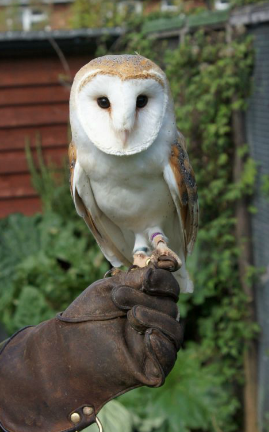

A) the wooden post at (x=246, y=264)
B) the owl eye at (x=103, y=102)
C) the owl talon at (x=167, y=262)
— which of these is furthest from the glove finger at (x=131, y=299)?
the wooden post at (x=246, y=264)

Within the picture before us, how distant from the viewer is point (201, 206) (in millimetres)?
5004

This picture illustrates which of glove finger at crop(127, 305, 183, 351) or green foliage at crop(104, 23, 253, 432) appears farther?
green foliage at crop(104, 23, 253, 432)

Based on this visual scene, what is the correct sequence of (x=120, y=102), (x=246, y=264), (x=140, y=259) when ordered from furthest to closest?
(x=246, y=264)
(x=140, y=259)
(x=120, y=102)

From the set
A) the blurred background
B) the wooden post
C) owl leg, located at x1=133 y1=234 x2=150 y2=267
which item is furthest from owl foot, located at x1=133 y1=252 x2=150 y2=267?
the wooden post

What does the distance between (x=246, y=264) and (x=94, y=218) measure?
2.48 meters

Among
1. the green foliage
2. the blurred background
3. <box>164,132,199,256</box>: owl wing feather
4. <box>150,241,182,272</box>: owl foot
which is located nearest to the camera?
<box>150,241,182,272</box>: owl foot

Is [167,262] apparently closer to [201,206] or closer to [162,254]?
[162,254]

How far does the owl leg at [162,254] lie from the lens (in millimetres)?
2152

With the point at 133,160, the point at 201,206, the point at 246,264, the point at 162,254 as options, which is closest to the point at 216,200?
the point at 201,206

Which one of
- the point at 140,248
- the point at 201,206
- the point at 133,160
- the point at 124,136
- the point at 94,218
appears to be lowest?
the point at 201,206

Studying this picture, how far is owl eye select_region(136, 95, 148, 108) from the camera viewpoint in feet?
6.79

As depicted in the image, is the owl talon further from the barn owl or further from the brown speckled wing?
the brown speckled wing

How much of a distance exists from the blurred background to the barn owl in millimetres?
1376

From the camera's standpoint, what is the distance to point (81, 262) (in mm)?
5539
